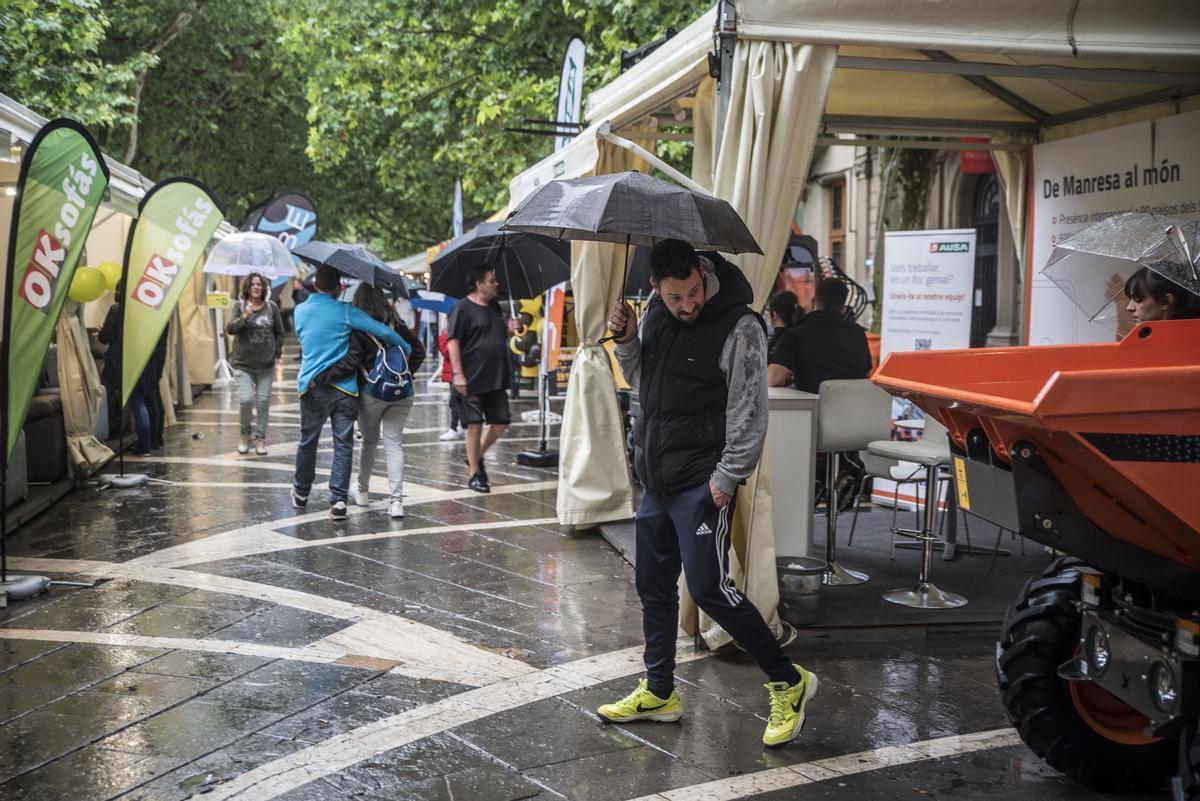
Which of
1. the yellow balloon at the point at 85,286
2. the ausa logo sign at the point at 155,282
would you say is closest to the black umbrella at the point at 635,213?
the ausa logo sign at the point at 155,282

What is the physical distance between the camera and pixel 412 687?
5281mm

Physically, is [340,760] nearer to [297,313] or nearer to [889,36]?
[889,36]

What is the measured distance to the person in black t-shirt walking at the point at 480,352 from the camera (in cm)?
1020

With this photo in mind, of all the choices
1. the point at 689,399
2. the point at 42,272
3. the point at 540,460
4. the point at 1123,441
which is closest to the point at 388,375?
the point at 42,272

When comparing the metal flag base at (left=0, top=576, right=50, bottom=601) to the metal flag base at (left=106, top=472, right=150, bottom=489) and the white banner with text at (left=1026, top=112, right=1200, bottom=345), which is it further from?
the white banner with text at (left=1026, top=112, right=1200, bottom=345)

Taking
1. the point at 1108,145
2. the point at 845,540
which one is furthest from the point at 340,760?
the point at 1108,145

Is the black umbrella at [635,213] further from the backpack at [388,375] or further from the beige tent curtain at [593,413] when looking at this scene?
the backpack at [388,375]

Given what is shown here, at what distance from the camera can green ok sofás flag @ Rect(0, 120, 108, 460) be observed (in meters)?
6.46

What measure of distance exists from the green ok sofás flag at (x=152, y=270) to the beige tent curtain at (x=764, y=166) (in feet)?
20.6

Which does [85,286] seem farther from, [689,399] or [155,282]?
[689,399]

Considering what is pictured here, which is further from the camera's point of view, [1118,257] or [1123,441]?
[1118,257]

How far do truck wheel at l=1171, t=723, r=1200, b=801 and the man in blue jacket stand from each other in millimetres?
6329

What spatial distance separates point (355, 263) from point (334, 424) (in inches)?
52.5

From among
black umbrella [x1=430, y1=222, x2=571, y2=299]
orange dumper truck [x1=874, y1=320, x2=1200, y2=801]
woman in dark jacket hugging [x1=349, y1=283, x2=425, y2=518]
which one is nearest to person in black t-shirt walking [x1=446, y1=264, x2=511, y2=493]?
black umbrella [x1=430, y1=222, x2=571, y2=299]
